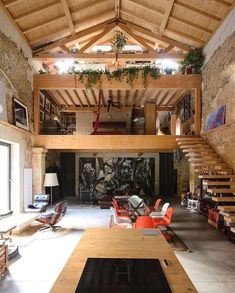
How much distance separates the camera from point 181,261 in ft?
16.6

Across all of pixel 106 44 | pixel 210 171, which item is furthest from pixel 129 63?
pixel 210 171

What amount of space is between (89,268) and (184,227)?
6.13 m

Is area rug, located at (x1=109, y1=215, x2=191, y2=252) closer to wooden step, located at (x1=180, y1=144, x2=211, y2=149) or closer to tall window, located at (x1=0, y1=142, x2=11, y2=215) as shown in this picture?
wooden step, located at (x1=180, y1=144, x2=211, y2=149)

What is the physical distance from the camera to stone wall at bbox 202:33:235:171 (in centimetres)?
709

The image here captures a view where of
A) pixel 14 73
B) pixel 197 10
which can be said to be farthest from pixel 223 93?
pixel 14 73

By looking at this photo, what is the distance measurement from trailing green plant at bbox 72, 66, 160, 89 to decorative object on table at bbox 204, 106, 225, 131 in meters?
2.40

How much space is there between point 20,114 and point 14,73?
3.99 ft

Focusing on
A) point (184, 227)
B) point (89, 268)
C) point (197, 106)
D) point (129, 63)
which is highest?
point (129, 63)

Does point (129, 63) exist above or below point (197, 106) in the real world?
above

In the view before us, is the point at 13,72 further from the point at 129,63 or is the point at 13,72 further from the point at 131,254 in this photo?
the point at 131,254

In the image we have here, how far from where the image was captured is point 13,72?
7789 mm

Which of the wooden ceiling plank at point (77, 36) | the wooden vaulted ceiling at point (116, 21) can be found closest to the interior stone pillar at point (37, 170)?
the wooden vaulted ceiling at point (116, 21)

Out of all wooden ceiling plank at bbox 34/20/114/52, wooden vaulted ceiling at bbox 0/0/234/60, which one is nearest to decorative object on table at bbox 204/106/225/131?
wooden vaulted ceiling at bbox 0/0/234/60

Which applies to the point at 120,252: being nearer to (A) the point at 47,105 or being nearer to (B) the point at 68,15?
(B) the point at 68,15
